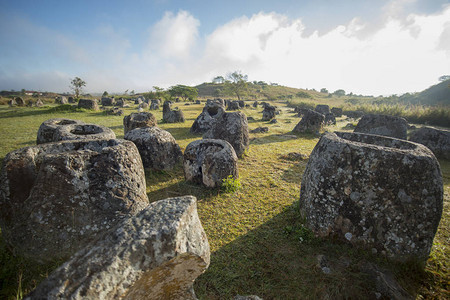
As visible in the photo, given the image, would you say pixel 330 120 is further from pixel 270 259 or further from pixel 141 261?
pixel 141 261

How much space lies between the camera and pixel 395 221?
3385mm

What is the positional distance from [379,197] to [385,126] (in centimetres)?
1108

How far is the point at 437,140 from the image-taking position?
1024 centimetres

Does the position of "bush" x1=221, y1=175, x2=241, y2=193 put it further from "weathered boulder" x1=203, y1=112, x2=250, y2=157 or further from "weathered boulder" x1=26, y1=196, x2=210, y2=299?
"weathered boulder" x1=26, y1=196, x2=210, y2=299

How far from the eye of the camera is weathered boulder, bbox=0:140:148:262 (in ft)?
10.3

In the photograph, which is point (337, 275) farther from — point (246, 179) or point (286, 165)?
point (286, 165)

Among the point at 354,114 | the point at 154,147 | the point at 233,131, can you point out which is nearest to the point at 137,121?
the point at 154,147

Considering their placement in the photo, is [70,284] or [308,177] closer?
[70,284]

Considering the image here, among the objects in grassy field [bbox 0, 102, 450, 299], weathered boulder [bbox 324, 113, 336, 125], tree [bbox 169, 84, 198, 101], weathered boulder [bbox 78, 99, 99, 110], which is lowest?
grassy field [bbox 0, 102, 450, 299]

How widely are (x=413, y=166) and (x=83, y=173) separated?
18.2 ft

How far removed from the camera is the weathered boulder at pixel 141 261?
4.69ft

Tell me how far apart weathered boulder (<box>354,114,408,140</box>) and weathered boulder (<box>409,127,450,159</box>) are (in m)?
0.80

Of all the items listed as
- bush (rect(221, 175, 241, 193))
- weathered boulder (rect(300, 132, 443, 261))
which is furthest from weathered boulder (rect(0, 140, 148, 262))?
weathered boulder (rect(300, 132, 443, 261))

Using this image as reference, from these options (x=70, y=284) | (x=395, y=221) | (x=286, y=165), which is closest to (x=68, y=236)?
(x=70, y=284)
